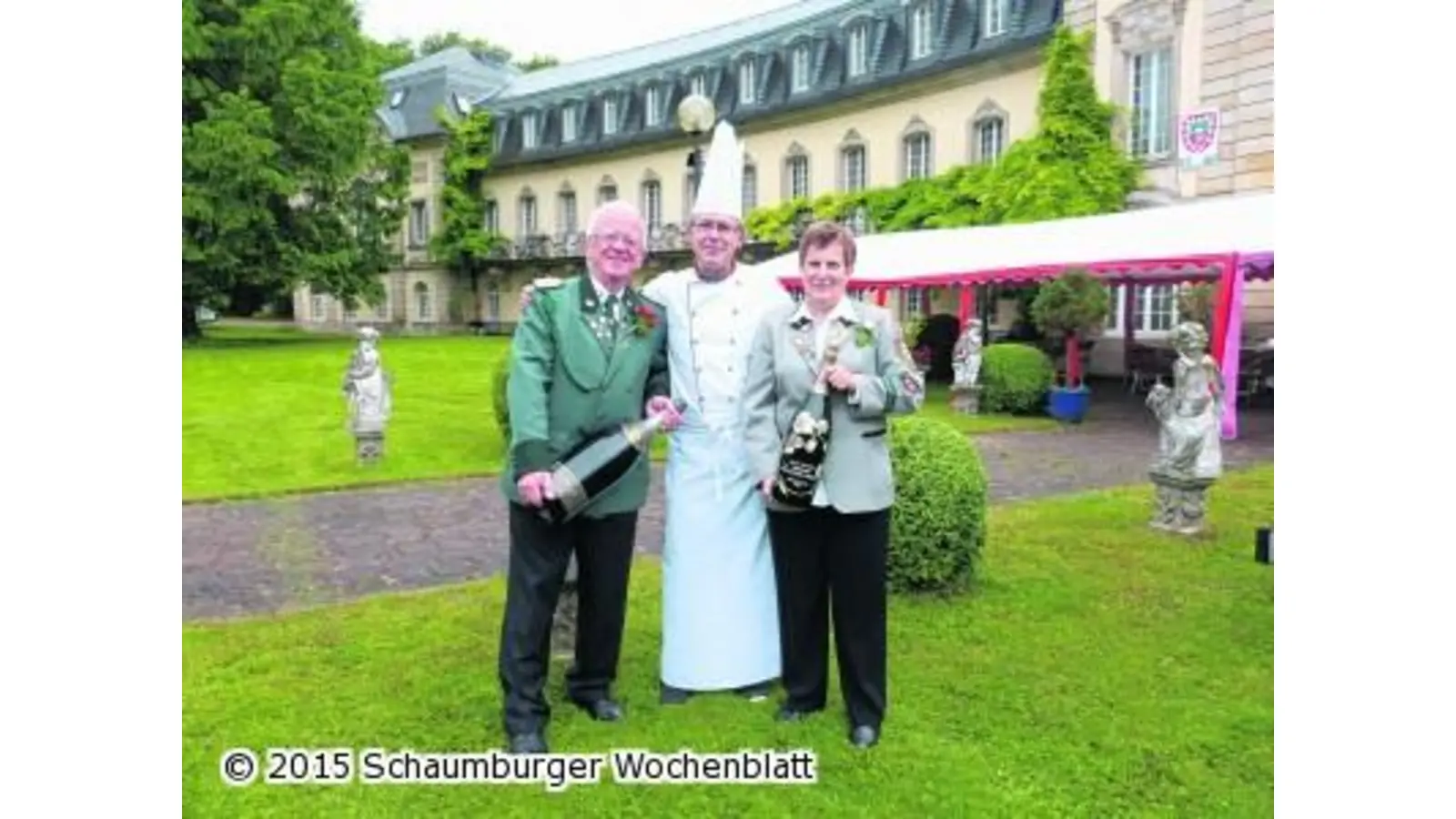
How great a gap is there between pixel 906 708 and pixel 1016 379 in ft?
35.4

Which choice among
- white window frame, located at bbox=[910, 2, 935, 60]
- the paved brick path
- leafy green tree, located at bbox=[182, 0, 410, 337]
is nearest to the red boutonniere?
the paved brick path

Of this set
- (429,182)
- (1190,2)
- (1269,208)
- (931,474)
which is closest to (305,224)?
(429,182)

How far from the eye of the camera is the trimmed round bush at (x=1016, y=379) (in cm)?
1424

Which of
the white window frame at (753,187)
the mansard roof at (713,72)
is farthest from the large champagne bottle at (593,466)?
the white window frame at (753,187)

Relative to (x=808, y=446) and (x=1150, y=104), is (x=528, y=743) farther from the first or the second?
(x=1150, y=104)

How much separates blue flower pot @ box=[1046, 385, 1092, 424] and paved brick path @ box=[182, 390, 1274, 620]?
2.85 m

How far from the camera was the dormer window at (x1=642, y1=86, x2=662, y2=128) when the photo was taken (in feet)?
94.2

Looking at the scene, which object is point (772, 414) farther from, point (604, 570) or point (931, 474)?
point (931, 474)

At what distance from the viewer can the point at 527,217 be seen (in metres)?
32.9

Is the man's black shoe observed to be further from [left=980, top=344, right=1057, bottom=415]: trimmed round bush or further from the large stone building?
the large stone building

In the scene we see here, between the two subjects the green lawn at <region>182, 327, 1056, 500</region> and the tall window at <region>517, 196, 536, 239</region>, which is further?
the tall window at <region>517, 196, 536, 239</region>

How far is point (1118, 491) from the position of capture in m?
8.41

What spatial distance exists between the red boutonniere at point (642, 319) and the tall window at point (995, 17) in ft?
64.3

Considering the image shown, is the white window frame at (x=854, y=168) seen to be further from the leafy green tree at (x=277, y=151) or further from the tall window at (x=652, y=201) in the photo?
the leafy green tree at (x=277, y=151)
